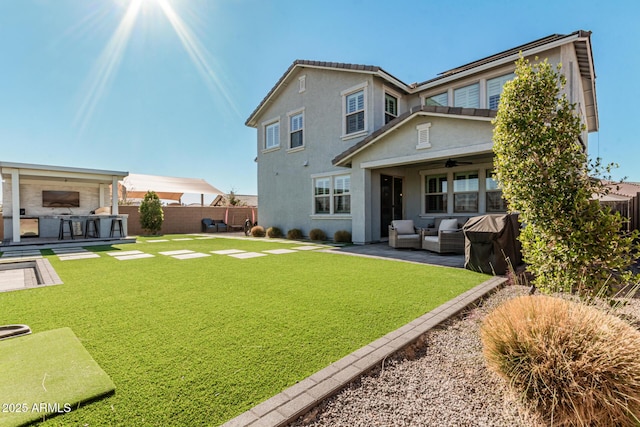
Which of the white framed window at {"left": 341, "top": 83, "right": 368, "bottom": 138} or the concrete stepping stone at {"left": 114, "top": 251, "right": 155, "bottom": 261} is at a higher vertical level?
the white framed window at {"left": 341, "top": 83, "right": 368, "bottom": 138}

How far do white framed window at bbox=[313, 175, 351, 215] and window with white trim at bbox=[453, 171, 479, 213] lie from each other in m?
4.11

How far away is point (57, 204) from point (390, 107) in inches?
685

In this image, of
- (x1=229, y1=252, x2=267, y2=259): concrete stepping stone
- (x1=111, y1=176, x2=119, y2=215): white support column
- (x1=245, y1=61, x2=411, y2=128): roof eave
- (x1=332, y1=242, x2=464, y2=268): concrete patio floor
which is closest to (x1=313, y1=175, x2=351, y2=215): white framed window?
(x1=332, y1=242, x2=464, y2=268): concrete patio floor

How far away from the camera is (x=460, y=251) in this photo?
826 centimetres

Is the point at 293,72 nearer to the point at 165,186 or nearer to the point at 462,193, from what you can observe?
the point at 462,193

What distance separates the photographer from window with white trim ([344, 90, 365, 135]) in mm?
11977

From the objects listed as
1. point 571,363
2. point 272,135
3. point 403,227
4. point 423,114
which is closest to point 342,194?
point 403,227

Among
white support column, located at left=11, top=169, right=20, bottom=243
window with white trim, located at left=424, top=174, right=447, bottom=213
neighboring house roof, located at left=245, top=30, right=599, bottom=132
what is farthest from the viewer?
window with white trim, located at left=424, top=174, right=447, bottom=213

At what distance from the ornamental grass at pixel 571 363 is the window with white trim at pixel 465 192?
30.5ft

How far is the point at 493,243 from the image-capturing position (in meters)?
6.02

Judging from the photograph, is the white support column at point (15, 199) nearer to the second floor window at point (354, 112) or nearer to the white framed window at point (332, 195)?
the white framed window at point (332, 195)

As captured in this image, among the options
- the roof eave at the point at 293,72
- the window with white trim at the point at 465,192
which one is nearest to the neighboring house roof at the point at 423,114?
the roof eave at the point at 293,72

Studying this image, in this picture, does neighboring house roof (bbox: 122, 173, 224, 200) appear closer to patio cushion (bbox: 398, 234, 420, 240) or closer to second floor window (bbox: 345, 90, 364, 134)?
second floor window (bbox: 345, 90, 364, 134)

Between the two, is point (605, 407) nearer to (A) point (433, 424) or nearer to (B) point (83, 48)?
(A) point (433, 424)
